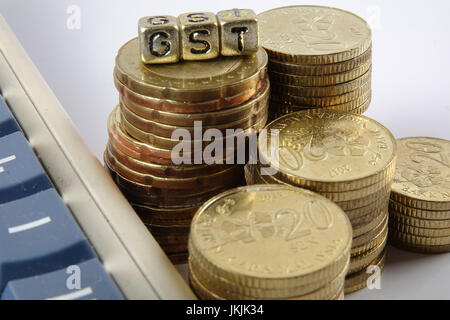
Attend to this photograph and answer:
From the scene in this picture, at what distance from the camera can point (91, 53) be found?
1959mm

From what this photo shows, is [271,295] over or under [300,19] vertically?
under

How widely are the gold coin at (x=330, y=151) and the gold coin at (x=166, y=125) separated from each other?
41 millimetres

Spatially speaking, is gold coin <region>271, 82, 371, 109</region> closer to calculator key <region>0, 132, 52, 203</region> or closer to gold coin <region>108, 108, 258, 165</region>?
gold coin <region>108, 108, 258, 165</region>

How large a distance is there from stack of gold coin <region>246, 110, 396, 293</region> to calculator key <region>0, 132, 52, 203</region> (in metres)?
0.37

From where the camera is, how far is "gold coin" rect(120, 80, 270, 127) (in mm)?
1341

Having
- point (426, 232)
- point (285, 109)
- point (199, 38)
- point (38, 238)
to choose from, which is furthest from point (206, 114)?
point (426, 232)

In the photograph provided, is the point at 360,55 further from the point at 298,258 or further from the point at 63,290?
the point at 63,290

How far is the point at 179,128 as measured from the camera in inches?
53.2

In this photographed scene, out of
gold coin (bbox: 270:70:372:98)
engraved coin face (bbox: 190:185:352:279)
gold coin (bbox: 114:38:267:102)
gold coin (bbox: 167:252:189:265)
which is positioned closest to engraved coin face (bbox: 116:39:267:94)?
gold coin (bbox: 114:38:267:102)

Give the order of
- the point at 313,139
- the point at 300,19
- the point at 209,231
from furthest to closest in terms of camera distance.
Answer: the point at 300,19 → the point at 313,139 → the point at 209,231

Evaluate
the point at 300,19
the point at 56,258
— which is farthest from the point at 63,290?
the point at 300,19

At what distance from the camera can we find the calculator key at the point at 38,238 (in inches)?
43.1

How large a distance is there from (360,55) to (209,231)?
0.57 meters
